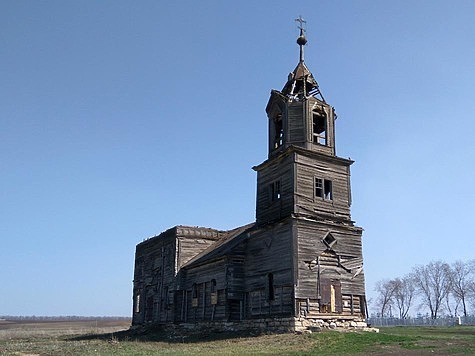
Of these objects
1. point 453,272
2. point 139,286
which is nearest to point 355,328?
point 139,286

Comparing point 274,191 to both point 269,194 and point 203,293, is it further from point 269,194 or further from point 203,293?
point 203,293

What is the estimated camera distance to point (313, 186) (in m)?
35.5

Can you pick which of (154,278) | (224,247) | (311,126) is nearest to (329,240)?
(311,126)

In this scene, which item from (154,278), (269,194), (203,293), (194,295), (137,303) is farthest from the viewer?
(137,303)

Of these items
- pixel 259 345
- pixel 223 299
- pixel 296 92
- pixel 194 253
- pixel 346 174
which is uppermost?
pixel 296 92

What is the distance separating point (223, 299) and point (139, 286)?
18.9 meters

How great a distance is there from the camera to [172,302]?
A: 45.5 meters

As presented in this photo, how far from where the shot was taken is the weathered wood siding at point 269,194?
35.1 meters

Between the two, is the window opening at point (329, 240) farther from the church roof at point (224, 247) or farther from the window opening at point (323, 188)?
the church roof at point (224, 247)

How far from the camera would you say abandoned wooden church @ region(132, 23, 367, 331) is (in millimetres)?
32750

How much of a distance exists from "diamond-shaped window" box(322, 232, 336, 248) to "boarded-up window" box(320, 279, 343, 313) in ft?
7.84

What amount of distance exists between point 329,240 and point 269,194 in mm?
5743

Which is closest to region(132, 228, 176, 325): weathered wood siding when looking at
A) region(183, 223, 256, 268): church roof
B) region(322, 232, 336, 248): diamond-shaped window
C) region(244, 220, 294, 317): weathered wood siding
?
region(183, 223, 256, 268): church roof

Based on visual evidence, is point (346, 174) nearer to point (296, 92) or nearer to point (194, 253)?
point (296, 92)
